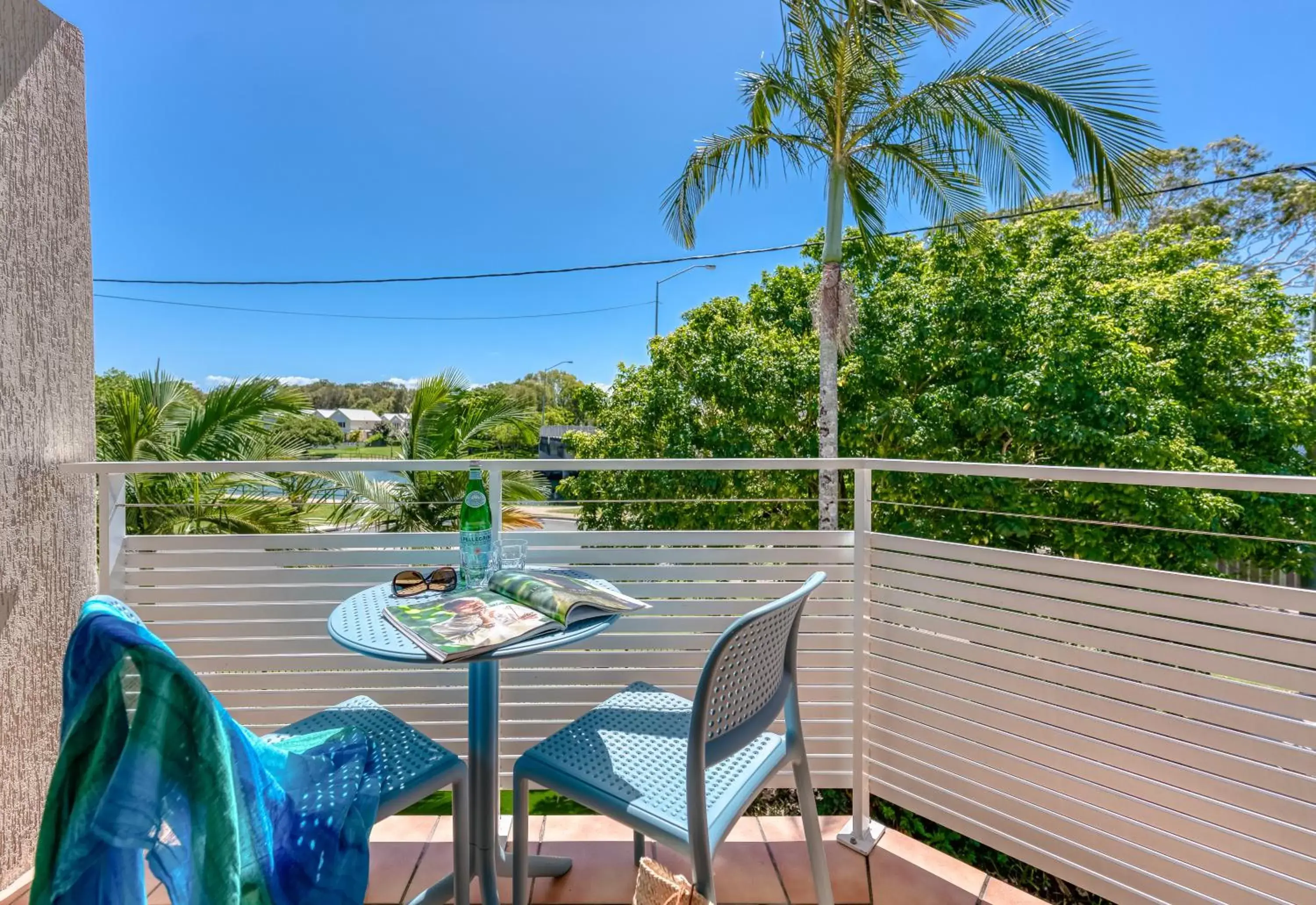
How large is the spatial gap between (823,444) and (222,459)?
566 cm

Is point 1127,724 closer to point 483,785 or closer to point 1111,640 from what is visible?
point 1111,640

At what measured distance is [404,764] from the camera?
4.20 feet

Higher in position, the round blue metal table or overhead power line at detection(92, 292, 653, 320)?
overhead power line at detection(92, 292, 653, 320)

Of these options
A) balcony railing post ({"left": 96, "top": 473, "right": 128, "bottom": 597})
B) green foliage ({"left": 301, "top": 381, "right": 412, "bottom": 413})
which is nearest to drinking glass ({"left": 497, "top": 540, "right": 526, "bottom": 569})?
balcony railing post ({"left": 96, "top": 473, "right": 128, "bottom": 597})

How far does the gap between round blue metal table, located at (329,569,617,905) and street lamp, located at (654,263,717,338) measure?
9.97 meters

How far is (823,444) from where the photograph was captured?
281 inches

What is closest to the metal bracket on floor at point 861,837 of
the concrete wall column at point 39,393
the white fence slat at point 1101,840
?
the white fence slat at point 1101,840

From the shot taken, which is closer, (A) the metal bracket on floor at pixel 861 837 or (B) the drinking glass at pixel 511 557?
(B) the drinking glass at pixel 511 557

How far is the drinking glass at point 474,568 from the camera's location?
159cm

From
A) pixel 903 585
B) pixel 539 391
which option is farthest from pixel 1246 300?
pixel 539 391

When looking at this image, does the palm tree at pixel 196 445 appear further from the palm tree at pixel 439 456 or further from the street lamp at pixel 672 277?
the street lamp at pixel 672 277

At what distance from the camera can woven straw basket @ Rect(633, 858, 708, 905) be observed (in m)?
0.82

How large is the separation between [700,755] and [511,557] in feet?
2.74

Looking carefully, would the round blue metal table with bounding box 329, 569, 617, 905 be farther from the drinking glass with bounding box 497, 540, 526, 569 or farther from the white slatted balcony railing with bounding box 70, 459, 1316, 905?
the white slatted balcony railing with bounding box 70, 459, 1316, 905
